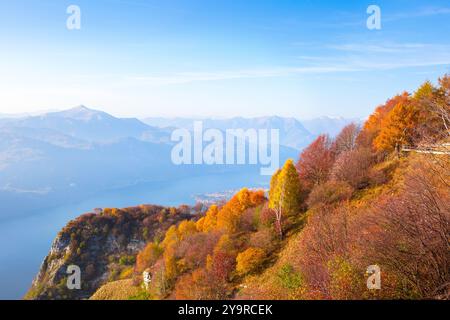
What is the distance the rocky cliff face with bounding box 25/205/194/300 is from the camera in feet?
225

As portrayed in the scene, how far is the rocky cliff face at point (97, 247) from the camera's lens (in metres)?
68.6

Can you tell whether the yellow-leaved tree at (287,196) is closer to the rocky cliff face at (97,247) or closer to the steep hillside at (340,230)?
the steep hillside at (340,230)

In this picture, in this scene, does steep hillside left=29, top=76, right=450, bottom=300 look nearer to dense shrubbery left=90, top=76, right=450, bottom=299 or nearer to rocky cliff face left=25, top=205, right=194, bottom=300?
dense shrubbery left=90, top=76, right=450, bottom=299

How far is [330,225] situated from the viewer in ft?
47.9

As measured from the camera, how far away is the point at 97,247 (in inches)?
3059

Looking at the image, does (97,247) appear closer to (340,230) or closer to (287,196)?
(287,196)

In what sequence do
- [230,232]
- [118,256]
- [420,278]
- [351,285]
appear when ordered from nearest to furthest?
[420,278] < [351,285] < [230,232] < [118,256]

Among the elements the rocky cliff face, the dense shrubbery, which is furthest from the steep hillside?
the rocky cliff face

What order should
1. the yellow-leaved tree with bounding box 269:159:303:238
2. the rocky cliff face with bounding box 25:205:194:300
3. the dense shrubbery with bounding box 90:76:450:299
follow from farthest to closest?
the rocky cliff face with bounding box 25:205:194:300
the yellow-leaved tree with bounding box 269:159:303:238
the dense shrubbery with bounding box 90:76:450:299

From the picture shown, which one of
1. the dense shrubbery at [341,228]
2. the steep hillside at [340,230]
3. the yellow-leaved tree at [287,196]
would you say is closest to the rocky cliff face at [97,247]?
the steep hillside at [340,230]

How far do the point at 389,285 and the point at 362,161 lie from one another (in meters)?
23.1

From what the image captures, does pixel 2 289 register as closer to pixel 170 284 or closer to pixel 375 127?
pixel 170 284
